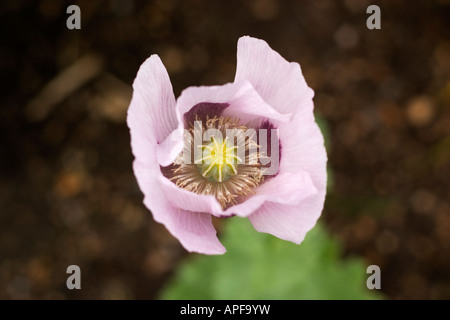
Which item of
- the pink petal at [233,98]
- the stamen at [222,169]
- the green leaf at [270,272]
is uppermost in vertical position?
the pink petal at [233,98]

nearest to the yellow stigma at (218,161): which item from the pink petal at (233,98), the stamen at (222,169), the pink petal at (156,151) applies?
the stamen at (222,169)

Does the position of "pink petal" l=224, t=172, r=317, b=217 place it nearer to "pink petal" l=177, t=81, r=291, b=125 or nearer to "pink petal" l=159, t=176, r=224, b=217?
"pink petal" l=159, t=176, r=224, b=217

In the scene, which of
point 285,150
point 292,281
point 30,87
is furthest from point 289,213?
point 30,87

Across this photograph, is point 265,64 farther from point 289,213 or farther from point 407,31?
point 407,31

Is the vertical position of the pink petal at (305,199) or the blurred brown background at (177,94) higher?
the blurred brown background at (177,94)

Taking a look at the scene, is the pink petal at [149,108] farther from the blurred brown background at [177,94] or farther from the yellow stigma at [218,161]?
the blurred brown background at [177,94]

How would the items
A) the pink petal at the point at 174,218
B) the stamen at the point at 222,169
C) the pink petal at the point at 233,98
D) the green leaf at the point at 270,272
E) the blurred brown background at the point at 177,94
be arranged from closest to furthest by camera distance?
the pink petal at the point at 174,218 < the pink petal at the point at 233,98 < the stamen at the point at 222,169 < the green leaf at the point at 270,272 < the blurred brown background at the point at 177,94

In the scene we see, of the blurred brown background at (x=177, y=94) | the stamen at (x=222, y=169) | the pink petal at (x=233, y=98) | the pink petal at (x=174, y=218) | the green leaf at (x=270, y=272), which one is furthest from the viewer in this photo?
the blurred brown background at (x=177, y=94)

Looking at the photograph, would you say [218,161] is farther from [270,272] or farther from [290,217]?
[270,272]

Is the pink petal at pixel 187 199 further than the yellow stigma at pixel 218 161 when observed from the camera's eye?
No
